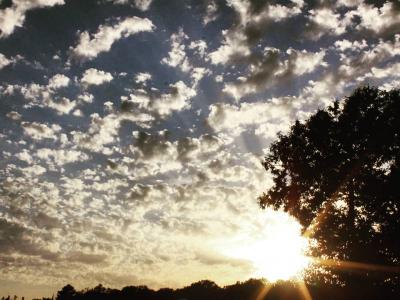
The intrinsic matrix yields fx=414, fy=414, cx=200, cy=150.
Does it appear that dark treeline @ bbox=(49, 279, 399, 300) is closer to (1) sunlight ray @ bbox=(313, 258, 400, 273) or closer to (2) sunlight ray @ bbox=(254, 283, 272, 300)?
(2) sunlight ray @ bbox=(254, 283, 272, 300)

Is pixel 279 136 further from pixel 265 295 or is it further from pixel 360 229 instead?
pixel 265 295

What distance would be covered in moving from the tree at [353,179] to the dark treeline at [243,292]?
8.49 ft

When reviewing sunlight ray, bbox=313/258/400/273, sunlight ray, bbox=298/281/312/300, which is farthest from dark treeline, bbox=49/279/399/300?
sunlight ray, bbox=313/258/400/273

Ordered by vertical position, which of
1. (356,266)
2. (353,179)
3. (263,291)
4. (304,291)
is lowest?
(304,291)

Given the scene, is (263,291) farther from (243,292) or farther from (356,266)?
(356,266)

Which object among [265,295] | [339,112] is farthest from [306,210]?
[265,295]

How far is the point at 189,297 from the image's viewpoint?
6106 centimetres

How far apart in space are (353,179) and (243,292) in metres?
24.6

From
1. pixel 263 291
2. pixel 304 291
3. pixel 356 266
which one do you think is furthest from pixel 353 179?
pixel 263 291

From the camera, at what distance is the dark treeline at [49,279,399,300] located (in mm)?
33469

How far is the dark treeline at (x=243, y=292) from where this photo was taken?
33469 mm

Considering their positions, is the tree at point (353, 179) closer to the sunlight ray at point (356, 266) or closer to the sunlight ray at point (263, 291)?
the sunlight ray at point (356, 266)

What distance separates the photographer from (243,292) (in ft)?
170

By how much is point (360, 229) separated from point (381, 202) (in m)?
2.74
